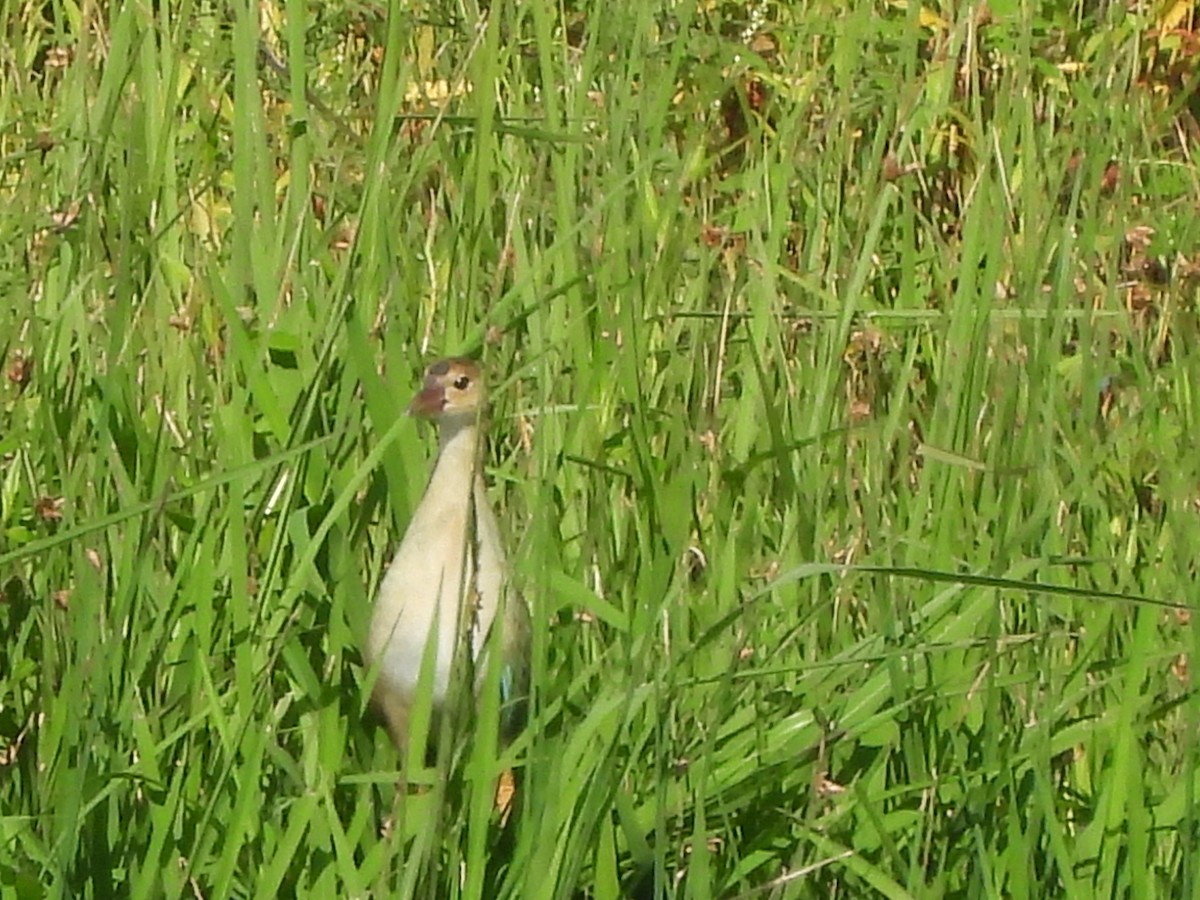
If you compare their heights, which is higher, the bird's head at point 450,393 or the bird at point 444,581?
the bird's head at point 450,393

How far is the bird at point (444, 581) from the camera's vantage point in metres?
1.93

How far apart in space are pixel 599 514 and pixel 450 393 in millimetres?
188

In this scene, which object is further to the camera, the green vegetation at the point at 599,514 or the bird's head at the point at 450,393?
the bird's head at the point at 450,393

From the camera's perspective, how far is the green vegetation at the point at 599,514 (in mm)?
1758

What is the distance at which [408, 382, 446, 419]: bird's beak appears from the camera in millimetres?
2004

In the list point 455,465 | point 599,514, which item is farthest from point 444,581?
point 599,514

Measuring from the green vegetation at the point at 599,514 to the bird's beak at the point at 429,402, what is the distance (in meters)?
0.02

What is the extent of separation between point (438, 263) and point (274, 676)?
2.65ft

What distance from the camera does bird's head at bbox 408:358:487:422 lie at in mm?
2000

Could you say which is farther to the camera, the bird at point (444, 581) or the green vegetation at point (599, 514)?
the bird at point (444, 581)

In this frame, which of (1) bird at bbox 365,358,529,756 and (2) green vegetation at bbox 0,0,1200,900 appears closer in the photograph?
(2) green vegetation at bbox 0,0,1200,900

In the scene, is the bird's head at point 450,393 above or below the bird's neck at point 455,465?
above

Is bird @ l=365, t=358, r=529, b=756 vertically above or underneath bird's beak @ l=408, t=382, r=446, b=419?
underneath

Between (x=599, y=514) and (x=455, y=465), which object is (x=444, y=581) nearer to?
(x=455, y=465)
